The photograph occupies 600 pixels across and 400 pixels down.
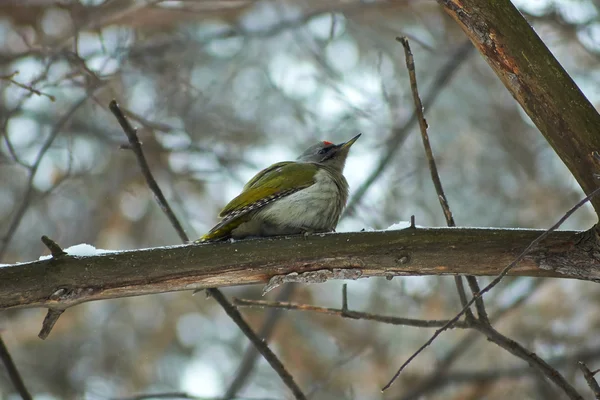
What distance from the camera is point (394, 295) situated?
27.2 ft

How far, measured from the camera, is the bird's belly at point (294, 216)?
4.74m

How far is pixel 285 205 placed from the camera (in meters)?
4.77

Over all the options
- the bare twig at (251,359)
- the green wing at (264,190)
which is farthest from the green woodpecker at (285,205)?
the bare twig at (251,359)

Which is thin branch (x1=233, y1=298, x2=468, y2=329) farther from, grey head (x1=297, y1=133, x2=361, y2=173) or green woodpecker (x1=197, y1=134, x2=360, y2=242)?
grey head (x1=297, y1=133, x2=361, y2=173)

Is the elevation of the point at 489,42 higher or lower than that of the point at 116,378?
lower

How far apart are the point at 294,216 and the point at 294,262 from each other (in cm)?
118

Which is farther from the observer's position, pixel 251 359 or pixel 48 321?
pixel 251 359

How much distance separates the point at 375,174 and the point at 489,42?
4187 mm

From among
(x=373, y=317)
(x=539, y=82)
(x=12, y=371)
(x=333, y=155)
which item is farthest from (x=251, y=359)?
(x=539, y=82)

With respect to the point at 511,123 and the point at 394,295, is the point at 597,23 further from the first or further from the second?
the point at 394,295

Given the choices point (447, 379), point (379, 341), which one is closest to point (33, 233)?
point (379, 341)

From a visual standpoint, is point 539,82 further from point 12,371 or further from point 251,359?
point 251,359

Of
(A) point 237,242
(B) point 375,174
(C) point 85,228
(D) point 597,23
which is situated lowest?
(A) point 237,242

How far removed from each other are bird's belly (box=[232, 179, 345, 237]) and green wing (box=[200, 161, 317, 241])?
0.06 m
